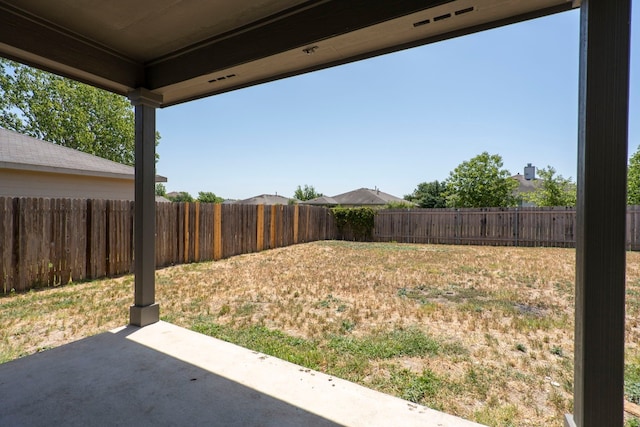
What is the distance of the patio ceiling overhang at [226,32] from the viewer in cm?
187

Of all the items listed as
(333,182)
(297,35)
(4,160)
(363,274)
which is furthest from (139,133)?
(333,182)

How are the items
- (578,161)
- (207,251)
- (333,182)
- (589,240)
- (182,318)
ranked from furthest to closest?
(333,182), (207,251), (182,318), (578,161), (589,240)

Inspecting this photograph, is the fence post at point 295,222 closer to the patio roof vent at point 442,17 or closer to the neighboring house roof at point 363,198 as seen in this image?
the patio roof vent at point 442,17

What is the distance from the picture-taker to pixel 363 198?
27.0 metres

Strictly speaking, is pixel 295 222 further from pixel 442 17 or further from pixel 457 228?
pixel 442 17

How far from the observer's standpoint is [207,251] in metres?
8.07

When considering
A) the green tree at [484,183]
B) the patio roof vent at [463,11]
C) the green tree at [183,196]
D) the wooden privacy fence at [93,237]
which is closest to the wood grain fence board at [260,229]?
the wooden privacy fence at [93,237]

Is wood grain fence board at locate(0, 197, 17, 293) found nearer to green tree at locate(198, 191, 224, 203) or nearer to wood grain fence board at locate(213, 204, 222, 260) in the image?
wood grain fence board at locate(213, 204, 222, 260)

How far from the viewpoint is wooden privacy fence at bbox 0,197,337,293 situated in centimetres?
483

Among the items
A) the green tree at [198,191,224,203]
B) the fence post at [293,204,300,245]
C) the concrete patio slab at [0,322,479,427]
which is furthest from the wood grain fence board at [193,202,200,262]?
the green tree at [198,191,224,203]

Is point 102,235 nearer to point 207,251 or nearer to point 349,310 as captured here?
point 207,251

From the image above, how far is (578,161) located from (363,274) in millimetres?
5144

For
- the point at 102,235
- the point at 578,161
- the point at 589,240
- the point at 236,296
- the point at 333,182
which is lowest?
the point at 236,296

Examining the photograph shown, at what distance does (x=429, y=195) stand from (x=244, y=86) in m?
34.4
